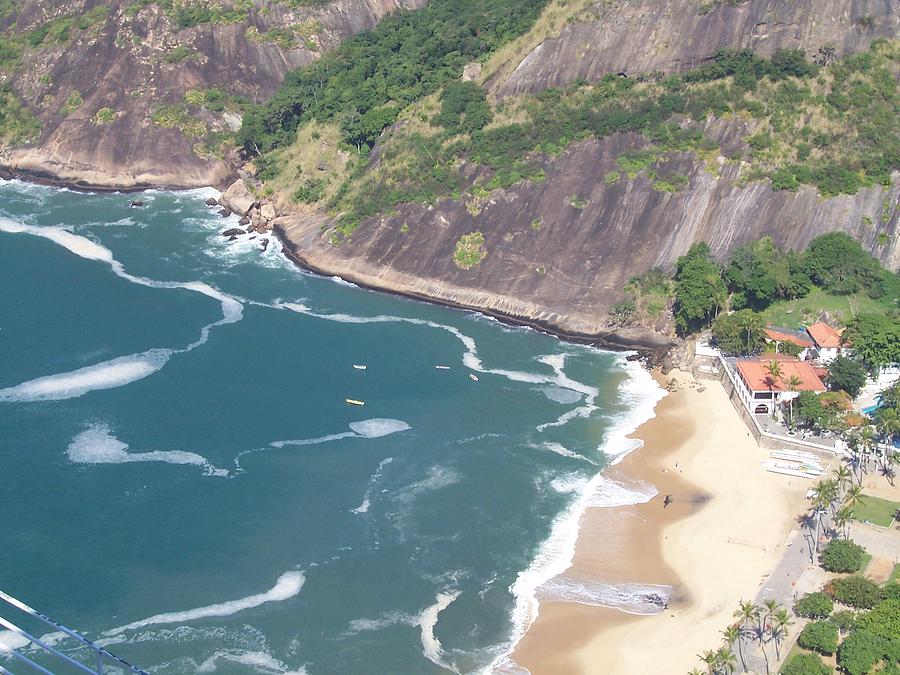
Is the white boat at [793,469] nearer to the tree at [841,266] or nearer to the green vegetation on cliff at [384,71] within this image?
the tree at [841,266]

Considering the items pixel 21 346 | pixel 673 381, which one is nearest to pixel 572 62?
pixel 673 381

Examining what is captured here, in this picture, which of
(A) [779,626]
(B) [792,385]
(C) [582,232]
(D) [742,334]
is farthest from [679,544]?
(C) [582,232]

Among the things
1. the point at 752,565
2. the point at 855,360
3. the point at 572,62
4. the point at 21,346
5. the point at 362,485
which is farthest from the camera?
the point at 572,62

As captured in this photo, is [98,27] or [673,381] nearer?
[673,381]

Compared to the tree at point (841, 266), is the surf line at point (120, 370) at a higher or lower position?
lower

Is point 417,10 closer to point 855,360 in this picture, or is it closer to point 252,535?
point 855,360

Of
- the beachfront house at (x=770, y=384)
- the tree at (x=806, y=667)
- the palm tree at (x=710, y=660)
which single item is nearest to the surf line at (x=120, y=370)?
the beachfront house at (x=770, y=384)
